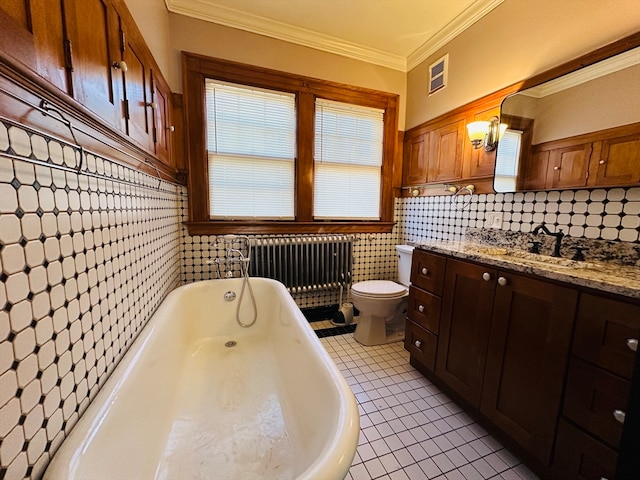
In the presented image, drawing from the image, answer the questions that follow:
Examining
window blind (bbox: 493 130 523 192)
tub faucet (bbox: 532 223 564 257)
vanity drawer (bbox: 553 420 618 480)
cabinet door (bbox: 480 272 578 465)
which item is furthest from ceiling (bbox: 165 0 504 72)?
vanity drawer (bbox: 553 420 618 480)

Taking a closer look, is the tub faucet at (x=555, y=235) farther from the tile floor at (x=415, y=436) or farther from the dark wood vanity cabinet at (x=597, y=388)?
the tile floor at (x=415, y=436)

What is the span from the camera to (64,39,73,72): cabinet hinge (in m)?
0.71

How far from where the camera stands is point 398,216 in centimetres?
289

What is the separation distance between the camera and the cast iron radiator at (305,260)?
2391 mm

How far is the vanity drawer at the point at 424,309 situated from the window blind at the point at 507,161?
91cm

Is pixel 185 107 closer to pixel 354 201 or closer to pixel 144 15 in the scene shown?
pixel 144 15

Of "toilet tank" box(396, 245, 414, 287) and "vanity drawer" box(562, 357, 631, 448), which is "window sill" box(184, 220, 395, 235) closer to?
"toilet tank" box(396, 245, 414, 287)

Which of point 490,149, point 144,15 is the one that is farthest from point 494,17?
point 144,15

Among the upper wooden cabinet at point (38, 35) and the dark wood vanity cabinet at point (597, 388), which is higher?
the upper wooden cabinet at point (38, 35)

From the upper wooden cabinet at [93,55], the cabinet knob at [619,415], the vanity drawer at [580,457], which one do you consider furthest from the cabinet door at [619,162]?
the upper wooden cabinet at [93,55]

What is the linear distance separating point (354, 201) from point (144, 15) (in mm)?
2011

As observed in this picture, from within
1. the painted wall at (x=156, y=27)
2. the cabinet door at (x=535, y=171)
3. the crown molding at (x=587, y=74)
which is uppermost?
the painted wall at (x=156, y=27)

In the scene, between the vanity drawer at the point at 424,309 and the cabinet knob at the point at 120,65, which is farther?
the vanity drawer at the point at 424,309

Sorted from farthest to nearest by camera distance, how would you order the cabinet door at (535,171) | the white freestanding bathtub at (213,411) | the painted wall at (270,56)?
the painted wall at (270,56)
the cabinet door at (535,171)
the white freestanding bathtub at (213,411)
